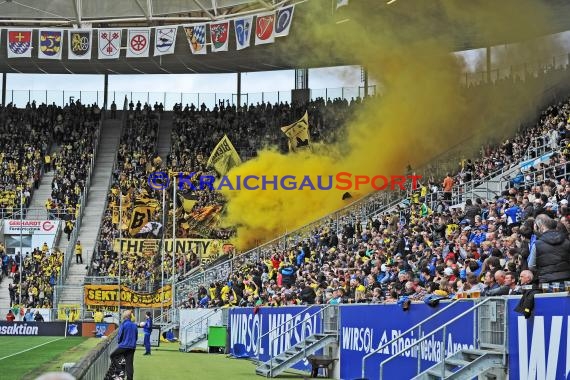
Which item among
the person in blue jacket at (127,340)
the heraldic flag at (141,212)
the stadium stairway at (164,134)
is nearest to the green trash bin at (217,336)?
the person in blue jacket at (127,340)

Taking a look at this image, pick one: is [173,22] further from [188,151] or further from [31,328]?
[31,328]

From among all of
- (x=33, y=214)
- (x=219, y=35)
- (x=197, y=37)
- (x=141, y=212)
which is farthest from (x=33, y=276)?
(x=219, y=35)

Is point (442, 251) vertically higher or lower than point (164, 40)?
lower

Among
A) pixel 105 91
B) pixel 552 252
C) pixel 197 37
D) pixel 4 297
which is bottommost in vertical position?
pixel 4 297

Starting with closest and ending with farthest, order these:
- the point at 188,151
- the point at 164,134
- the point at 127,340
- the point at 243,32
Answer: the point at 127,340
the point at 243,32
the point at 188,151
the point at 164,134

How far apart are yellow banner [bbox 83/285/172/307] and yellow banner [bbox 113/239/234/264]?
4.67 metres

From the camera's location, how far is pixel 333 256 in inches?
1289

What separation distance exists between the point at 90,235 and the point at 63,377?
51.0 metres

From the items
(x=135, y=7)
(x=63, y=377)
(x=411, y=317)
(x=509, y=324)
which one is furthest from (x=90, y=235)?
(x=63, y=377)

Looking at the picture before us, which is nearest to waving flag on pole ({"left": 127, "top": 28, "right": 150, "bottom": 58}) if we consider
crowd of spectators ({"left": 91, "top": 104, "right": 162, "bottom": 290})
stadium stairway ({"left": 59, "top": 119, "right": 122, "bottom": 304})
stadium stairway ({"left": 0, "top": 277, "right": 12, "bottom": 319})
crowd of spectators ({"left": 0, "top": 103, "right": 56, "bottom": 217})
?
crowd of spectators ({"left": 91, "top": 104, "right": 162, "bottom": 290})

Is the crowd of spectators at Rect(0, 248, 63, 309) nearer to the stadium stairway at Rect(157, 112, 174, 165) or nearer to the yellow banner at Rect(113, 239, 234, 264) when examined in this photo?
the yellow banner at Rect(113, 239, 234, 264)

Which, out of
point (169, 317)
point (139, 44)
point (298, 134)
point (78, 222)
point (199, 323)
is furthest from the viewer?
point (78, 222)

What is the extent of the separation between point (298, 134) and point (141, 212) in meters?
9.18

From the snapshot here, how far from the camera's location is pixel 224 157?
53844mm
